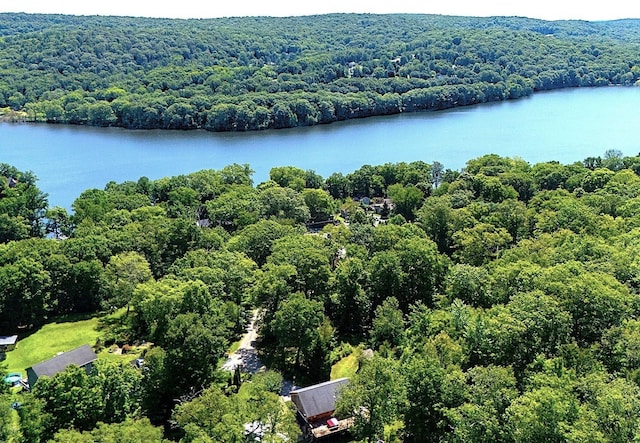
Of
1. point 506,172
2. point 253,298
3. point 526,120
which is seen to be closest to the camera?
point 253,298

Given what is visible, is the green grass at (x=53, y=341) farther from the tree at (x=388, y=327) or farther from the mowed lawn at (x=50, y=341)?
the tree at (x=388, y=327)

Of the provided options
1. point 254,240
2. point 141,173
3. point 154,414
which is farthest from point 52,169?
point 154,414

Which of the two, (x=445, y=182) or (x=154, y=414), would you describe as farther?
(x=445, y=182)

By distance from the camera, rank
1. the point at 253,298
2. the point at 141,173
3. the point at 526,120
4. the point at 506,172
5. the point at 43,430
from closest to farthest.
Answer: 1. the point at 43,430
2. the point at 253,298
3. the point at 506,172
4. the point at 141,173
5. the point at 526,120

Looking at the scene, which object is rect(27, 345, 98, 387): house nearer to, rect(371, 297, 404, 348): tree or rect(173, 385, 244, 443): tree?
rect(173, 385, 244, 443): tree

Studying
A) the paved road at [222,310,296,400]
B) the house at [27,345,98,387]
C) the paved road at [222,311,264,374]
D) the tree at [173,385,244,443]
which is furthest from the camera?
the paved road at [222,311,264,374]

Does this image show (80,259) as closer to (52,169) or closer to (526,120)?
(52,169)

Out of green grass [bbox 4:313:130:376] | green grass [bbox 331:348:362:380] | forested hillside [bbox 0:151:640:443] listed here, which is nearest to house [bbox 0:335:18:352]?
green grass [bbox 4:313:130:376]
